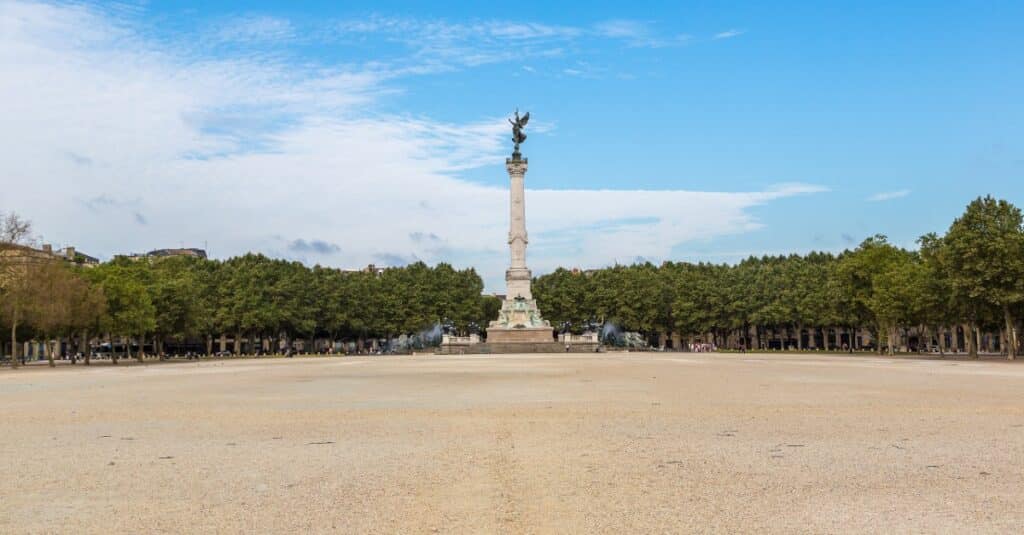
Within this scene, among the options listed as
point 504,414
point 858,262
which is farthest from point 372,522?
point 858,262

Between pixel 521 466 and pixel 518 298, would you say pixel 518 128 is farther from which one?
pixel 521 466

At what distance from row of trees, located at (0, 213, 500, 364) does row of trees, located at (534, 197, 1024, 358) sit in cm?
2011

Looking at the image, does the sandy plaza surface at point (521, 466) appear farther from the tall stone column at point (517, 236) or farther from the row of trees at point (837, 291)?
the tall stone column at point (517, 236)

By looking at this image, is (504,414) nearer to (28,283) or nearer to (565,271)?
(28,283)

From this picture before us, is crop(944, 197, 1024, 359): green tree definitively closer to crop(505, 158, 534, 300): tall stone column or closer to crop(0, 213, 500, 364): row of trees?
crop(505, 158, 534, 300): tall stone column

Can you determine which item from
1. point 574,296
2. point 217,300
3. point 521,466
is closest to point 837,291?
point 574,296

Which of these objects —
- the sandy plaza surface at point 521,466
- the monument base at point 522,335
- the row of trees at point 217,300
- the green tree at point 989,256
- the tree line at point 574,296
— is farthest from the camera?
the monument base at point 522,335

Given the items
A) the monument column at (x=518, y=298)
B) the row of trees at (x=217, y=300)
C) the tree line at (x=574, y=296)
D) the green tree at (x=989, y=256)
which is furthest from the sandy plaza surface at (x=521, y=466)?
the monument column at (x=518, y=298)

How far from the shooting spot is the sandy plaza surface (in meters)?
10.5

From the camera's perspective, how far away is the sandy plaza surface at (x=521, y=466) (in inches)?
413

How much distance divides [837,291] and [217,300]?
76190 mm

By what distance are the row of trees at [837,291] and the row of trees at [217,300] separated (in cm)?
2011

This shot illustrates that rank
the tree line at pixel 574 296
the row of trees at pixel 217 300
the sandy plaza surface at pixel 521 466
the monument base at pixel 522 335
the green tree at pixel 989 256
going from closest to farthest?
the sandy plaza surface at pixel 521 466 < the green tree at pixel 989 256 < the tree line at pixel 574 296 < the row of trees at pixel 217 300 < the monument base at pixel 522 335

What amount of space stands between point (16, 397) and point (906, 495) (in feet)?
104
